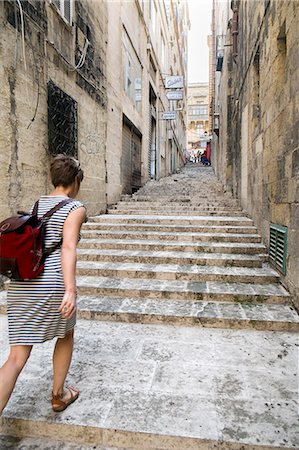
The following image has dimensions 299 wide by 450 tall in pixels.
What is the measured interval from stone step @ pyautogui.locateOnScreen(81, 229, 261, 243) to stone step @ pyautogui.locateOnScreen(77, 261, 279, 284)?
3.58ft

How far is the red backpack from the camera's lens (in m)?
1.86

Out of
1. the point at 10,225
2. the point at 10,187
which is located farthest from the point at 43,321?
the point at 10,187

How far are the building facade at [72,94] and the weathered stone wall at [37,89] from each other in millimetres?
15

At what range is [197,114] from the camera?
59.0m

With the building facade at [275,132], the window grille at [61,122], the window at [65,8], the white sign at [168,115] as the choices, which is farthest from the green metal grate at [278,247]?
the white sign at [168,115]

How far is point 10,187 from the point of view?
15.8ft

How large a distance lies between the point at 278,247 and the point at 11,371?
12.6 feet

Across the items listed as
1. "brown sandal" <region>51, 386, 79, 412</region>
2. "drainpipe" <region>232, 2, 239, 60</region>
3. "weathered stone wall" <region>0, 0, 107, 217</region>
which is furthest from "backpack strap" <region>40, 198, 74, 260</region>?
"drainpipe" <region>232, 2, 239, 60</region>

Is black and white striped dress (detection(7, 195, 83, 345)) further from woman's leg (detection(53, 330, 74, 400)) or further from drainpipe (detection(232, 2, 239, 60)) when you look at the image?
drainpipe (detection(232, 2, 239, 60))

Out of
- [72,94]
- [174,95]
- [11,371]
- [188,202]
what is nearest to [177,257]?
[11,371]

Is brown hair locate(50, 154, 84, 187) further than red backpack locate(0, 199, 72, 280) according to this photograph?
Yes

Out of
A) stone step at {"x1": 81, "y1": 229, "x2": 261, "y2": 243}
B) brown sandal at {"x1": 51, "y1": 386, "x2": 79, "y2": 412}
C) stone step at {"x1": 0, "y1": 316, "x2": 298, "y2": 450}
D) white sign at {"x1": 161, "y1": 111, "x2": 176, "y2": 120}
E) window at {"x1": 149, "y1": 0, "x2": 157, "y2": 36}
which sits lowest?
stone step at {"x1": 0, "y1": 316, "x2": 298, "y2": 450}

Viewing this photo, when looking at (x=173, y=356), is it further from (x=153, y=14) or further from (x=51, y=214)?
(x=153, y=14)

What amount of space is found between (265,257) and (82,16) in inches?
264
